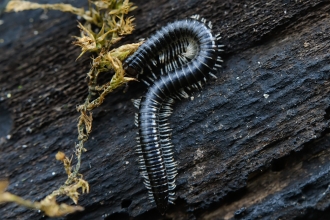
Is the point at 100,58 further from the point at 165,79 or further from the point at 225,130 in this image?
the point at 225,130

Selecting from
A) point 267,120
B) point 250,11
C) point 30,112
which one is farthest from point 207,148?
point 30,112

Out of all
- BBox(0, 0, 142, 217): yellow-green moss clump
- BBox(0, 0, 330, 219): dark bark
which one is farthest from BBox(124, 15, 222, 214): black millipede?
BBox(0, 0, 142, 217): yellow-green moss clump

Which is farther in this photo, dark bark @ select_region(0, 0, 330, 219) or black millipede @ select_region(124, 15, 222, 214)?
black millipede @ select_region(124, 15, 222, 214)

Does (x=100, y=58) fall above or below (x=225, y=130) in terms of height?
above

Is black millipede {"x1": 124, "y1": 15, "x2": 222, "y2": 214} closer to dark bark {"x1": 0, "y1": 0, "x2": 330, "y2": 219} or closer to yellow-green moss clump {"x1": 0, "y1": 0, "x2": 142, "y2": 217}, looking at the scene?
dark bark {"x1": 0, "y1": 0, "x2": 330, "y2": 219}

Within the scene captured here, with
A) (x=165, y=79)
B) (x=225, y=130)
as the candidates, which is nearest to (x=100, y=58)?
(x=165, y=79)

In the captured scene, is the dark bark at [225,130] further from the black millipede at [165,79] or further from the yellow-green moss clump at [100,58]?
the yellow-green moss clump at [100,58]
